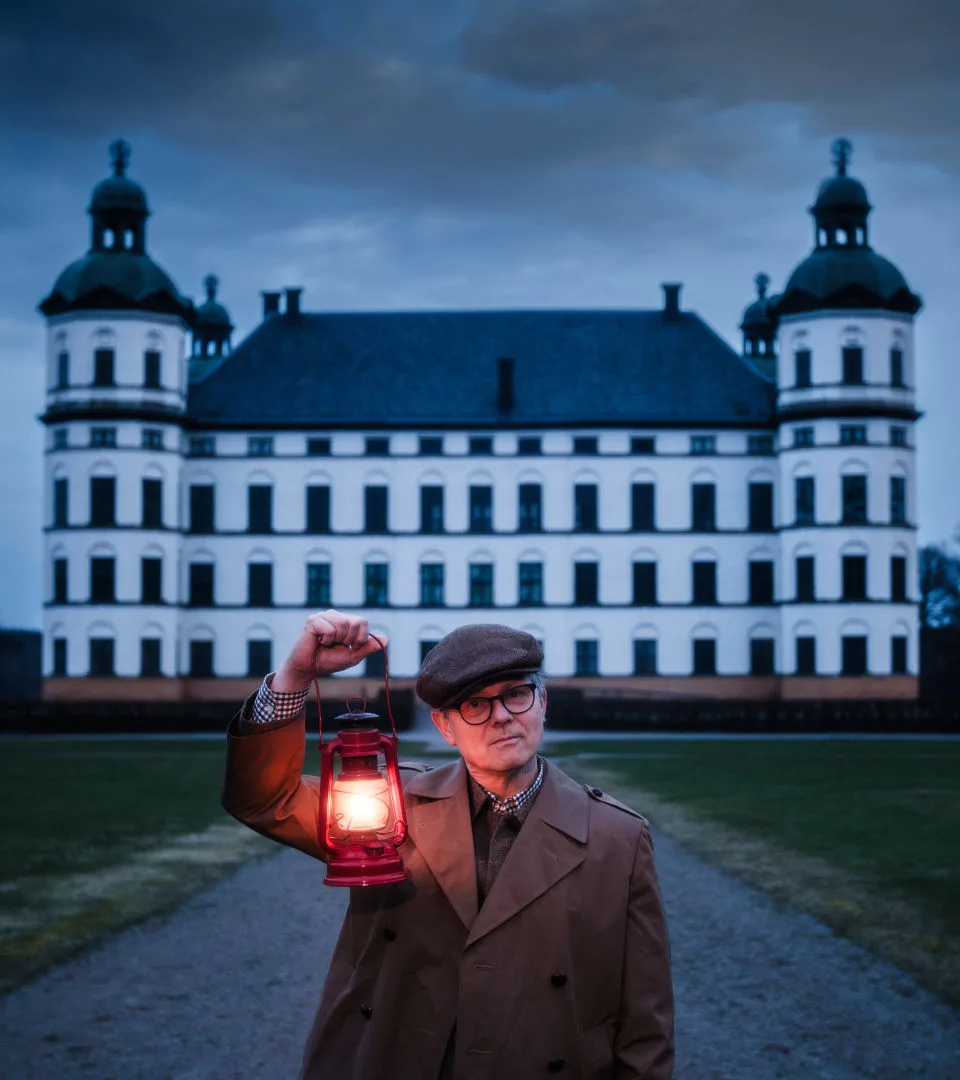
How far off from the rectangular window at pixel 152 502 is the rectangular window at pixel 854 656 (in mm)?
30102

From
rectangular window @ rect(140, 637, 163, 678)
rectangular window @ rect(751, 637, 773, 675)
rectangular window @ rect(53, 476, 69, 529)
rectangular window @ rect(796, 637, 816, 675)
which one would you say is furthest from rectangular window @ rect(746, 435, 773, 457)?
rectangular window @ rect(53, 476, 69, 529)

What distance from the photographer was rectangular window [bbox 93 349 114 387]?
6300 centimetres

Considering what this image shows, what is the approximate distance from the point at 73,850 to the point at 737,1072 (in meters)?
11.0

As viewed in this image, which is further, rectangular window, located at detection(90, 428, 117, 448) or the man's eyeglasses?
rectangular window, located at detection(90, 428, 117, 448)

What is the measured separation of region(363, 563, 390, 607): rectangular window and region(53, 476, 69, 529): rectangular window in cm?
1336

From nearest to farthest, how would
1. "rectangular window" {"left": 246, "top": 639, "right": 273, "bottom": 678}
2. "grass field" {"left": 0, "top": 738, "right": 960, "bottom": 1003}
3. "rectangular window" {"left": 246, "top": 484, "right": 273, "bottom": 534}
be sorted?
1. "grass field" {"left": 0, "top": 738, "right": 960, "bottom": 1003}
2. "rectangular window" {"left": 246, "top": 639, "right": 273, "bottom": 678}
3. "rectangular window" {"left": 246, "top": 484, "right": 273, "bottom": 534}

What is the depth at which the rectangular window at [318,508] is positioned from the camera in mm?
66250

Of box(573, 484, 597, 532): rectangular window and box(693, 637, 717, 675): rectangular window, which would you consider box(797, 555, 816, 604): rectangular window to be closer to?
box(693, 637, 717, 675): rectangular window

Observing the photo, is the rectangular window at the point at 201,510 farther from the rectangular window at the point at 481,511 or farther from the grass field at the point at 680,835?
the grass field at the point at 680,835

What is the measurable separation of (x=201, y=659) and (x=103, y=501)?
8.41m

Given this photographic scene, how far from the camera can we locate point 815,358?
63281 millimetres

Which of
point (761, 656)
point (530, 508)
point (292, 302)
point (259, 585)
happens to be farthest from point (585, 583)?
point (292, 302)

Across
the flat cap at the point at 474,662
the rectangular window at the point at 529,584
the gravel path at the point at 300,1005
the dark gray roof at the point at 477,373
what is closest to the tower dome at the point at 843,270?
the dark gray roof at the point at 477,373

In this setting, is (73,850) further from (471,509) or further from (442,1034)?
(471,509)
